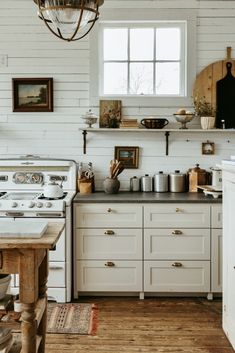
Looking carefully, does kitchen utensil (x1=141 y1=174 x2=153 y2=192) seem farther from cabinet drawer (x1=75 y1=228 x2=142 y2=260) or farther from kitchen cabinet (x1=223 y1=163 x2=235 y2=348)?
kitchen cabinet (x1=223 y1=163 x2=235 y2=348)

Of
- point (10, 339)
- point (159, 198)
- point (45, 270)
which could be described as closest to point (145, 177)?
point (159, 198)

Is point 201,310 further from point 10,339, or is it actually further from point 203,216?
point 10,339

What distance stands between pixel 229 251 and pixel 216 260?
3.13ft

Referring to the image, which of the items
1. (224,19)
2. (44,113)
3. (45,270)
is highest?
(224,19)

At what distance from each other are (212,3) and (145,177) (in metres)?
1.76

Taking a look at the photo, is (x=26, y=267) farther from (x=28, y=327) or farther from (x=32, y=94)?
(x=32, y=94)

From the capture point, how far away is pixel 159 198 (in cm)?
418

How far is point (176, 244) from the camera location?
415cm

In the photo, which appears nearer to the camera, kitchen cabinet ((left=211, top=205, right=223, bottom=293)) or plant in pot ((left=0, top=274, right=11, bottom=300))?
plant in pot ((left=0, top=274, right=11, bottom=300))

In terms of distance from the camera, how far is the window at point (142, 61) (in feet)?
15.5

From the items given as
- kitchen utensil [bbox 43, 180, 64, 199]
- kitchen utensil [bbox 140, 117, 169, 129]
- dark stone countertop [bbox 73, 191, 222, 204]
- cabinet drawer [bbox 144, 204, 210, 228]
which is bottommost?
cabinet drawer [bbox 144, 204, 210, 228]

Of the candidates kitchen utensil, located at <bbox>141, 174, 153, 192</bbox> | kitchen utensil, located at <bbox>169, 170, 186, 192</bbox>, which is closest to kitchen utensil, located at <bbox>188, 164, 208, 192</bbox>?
kitchen utensil, located at <bbox>169, 170, 186, 192</bbox>

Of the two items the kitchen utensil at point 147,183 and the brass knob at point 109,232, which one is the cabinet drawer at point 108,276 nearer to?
the brass knob at point 109,232

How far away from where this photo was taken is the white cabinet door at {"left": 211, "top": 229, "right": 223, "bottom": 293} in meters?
4.13
